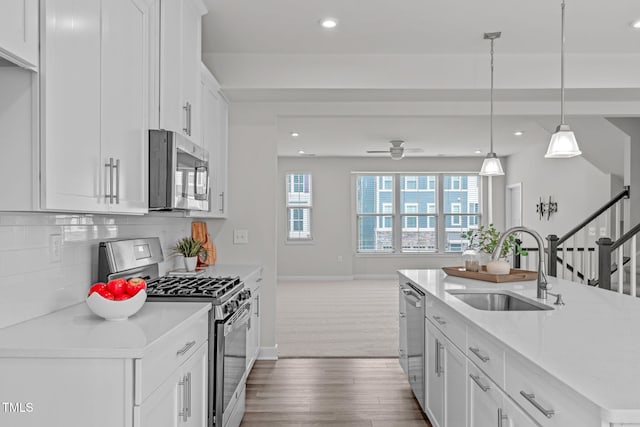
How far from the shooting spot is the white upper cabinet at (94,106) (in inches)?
61.6

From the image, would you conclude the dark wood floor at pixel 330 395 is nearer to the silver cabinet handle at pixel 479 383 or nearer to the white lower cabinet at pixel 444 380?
the white lower cabinet at pixel 444 380

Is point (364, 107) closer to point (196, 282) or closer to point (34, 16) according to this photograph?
point (196, 282)

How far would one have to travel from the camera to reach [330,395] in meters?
3.59

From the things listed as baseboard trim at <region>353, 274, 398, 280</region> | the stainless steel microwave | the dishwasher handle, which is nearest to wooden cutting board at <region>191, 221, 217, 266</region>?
the stainless steel microwave

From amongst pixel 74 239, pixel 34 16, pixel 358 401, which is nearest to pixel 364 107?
pixel 358 401

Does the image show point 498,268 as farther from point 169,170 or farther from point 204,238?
point 204,238

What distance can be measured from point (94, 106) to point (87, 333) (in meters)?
0.83

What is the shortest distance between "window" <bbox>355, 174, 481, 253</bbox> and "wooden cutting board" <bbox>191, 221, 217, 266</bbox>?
21.2 ft

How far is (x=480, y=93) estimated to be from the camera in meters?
4.23

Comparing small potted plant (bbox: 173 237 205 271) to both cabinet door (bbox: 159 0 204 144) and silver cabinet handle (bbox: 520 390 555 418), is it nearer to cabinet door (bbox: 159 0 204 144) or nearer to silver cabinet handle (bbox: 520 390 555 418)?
cabinet door (bbox: 159 0 204 144)

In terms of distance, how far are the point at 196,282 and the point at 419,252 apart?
8.21m

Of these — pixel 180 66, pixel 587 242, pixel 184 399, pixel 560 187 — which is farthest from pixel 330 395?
pixel 560 187

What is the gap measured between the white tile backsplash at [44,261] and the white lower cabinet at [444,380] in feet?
5.92

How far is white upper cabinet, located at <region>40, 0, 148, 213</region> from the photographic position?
5.14 feet
